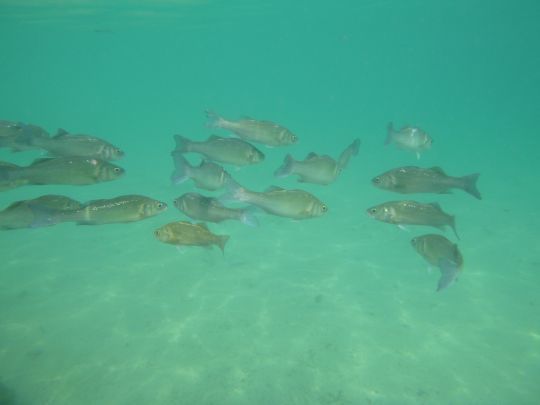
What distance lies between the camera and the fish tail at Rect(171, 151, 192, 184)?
673 cm

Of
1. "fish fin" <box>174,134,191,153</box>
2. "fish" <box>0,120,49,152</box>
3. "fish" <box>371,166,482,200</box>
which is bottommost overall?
"fish" <box>0,120,49,152</box>

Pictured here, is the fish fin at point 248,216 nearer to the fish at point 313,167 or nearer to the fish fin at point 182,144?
the fish at point 313,167

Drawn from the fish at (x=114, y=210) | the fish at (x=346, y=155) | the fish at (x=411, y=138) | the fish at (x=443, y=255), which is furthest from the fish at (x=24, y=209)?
the fish at (x=411, y=138)

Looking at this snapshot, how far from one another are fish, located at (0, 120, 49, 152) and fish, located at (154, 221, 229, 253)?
8.80ft

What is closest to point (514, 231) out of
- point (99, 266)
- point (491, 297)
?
point (491, 297)

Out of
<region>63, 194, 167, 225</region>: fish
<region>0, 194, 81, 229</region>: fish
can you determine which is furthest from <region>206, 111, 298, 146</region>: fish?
<region>0, 194, 81, 229</region>: fish

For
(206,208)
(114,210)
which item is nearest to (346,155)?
(206,208)

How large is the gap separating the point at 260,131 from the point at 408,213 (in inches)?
124

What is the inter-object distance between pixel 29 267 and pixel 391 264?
36.2 feet

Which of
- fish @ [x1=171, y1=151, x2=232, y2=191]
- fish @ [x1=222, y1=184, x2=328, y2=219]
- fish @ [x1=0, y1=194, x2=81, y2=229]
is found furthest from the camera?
fish @ [x1=171, y1=151, x2=232, y2=191]

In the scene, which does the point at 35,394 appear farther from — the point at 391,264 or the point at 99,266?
the point at 391,264

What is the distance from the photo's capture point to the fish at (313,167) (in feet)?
21.4

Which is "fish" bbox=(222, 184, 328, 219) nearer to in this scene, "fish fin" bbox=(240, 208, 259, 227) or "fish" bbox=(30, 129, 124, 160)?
"fish fin" bbox=(240, 208, 259, 227)

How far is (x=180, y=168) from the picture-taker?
6.85 m
